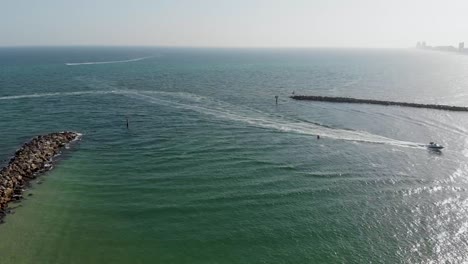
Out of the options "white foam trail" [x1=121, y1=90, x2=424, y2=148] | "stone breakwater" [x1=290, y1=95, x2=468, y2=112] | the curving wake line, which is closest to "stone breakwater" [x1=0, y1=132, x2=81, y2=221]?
the curving wake line

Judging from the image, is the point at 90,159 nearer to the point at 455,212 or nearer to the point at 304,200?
the point at 304,200

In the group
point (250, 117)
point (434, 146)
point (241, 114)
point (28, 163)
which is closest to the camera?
point (28, 163)

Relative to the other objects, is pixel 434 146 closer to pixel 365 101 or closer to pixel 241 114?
pixel 241 114

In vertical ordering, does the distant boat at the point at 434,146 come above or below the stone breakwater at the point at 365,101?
below

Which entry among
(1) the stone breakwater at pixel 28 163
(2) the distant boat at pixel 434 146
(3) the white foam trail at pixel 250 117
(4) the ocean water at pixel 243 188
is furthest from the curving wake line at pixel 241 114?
(1) the stone breakwater at pixel 28 163

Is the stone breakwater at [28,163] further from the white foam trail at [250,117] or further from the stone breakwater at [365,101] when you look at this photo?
the stone breakwater at [365,101]

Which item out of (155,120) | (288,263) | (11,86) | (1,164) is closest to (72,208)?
(1,164)

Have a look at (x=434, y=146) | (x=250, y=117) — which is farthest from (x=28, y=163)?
(x=434, y=146)
